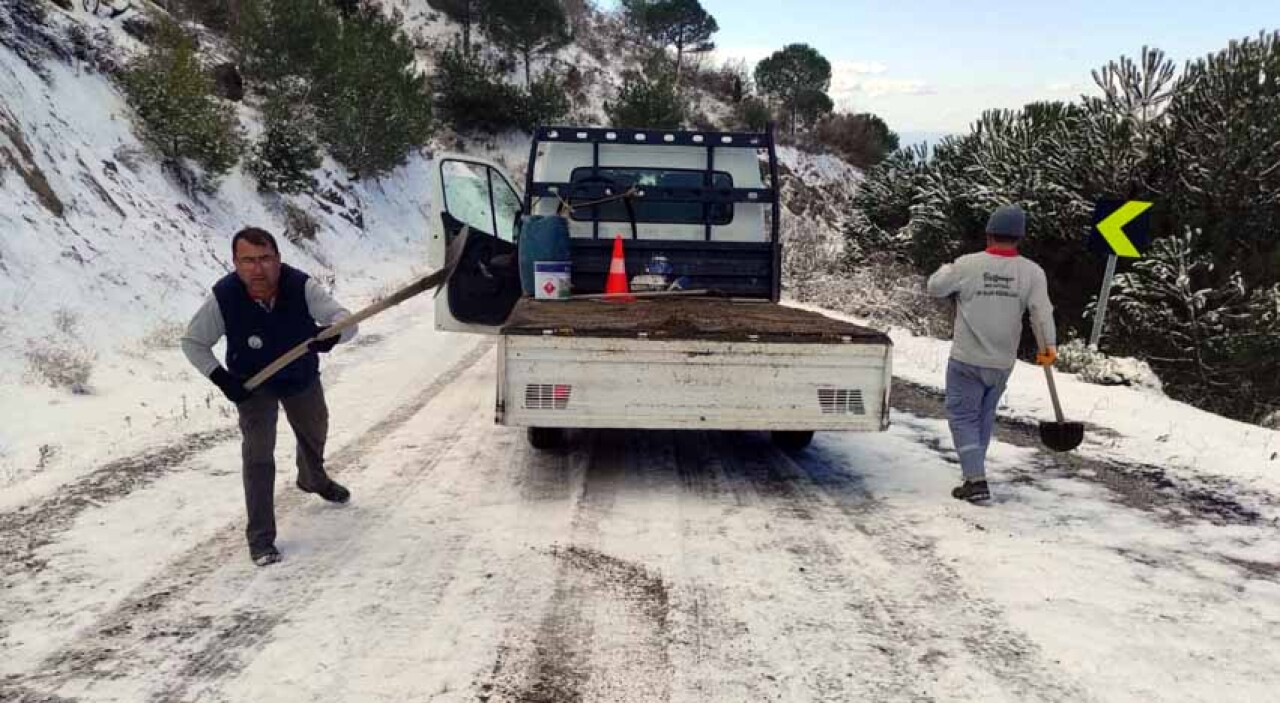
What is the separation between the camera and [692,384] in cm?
486

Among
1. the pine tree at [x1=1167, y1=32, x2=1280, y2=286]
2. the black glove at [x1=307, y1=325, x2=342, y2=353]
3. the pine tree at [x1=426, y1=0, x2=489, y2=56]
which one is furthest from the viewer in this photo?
the pine tree at [x1=426, y1=0, x2=489, y2=56]

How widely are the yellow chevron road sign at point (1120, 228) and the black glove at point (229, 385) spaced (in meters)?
8.92

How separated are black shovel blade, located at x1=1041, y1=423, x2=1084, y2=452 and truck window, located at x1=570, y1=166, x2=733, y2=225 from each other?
3.38 m

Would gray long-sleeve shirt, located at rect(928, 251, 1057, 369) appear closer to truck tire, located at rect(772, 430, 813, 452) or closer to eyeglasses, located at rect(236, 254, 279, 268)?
truck tire, located at rect(772, 430, 813, 452)

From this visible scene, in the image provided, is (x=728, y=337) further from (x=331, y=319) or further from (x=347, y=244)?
(x=347, y=244)

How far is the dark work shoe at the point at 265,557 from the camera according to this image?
3783mm

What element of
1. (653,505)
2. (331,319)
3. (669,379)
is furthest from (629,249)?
(331,319)

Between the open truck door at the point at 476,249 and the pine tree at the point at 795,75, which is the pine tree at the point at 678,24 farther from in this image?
the open truck door at the point at 476,249

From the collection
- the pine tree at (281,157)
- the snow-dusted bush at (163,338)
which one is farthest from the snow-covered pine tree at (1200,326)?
the pine tree at (281,157)

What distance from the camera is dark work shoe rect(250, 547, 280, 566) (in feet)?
12.4

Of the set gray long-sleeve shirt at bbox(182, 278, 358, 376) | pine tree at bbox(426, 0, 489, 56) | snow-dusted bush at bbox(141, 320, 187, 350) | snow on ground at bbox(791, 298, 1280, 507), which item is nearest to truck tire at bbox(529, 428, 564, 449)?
gray long-sleeve shirt at bbox(182, 278, 358, 376)

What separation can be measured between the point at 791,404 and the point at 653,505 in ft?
3.23

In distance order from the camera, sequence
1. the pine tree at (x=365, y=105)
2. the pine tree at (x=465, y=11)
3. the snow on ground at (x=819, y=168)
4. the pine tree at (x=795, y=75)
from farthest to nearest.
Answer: the pine tree at (x=795, y=75)
the snow on ground at (x=819, y=168)
the pine tree at (x=465, y=11)
the pine tree at (x=365, y=105)

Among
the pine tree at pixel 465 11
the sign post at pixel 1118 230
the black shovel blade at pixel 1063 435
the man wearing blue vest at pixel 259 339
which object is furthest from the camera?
the pine tree at pixel 465 11
